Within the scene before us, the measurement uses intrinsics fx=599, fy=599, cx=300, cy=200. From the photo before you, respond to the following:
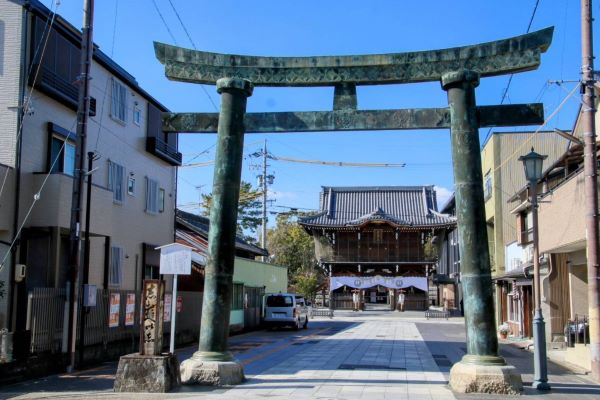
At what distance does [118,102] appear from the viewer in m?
21.2

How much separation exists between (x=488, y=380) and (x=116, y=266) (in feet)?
47.2

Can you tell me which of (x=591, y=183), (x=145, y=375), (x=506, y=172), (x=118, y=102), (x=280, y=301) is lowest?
(x=145, y=375)

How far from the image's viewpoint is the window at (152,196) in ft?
78.5

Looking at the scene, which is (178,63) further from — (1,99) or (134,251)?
(134,251)

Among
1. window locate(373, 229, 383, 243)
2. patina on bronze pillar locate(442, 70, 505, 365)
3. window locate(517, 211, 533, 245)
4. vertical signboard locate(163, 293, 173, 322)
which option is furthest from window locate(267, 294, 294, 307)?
window locate(373, 229, 383, 243)

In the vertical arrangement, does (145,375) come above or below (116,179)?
below

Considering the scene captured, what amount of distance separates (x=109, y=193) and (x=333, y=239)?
40499mm

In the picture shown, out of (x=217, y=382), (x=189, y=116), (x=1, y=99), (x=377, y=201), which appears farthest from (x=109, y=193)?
(x=377, y=201)

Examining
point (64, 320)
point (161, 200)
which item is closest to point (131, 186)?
point (161, 200)

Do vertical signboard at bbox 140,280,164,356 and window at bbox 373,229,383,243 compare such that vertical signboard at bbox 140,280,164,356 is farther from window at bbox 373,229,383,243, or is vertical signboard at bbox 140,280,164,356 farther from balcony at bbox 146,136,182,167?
window at bbox 373,229,383,243

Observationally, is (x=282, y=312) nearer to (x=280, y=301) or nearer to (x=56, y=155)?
(x=280, y=301)

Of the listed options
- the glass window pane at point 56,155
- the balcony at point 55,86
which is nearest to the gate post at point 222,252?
the balcony at point 55,86

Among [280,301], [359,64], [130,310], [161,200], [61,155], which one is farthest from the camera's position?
[280,301]

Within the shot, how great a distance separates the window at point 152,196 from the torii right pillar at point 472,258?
597 inches
